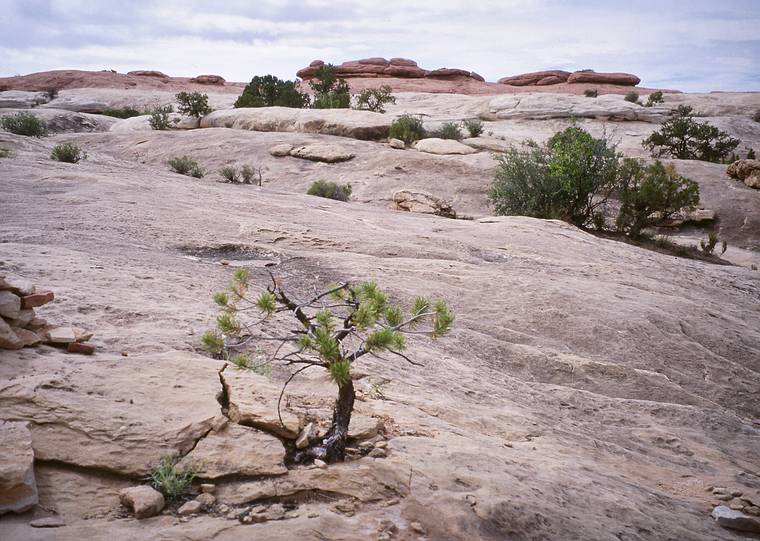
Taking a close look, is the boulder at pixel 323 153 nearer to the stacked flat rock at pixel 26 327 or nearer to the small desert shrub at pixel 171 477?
the stacked flat rock at pixel 26 327

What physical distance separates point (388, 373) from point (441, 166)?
46.2ft

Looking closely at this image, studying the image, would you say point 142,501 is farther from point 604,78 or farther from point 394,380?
point 604,78

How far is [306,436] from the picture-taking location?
294cm

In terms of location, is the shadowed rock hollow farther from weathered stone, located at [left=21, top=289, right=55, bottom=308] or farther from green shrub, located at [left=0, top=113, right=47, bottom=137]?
green shrub, located at [left=0, top=113, right=47, bottom=137]

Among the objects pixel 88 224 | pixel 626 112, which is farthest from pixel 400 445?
pixel 626 112

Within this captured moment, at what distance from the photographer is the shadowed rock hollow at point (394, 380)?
2.63 metres

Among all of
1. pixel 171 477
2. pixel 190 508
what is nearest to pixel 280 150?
pixel 171 477

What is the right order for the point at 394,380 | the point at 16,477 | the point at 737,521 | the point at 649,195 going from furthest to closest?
the point at 649,195, the point at 394,380, the point at 737,521, the point at 16,477

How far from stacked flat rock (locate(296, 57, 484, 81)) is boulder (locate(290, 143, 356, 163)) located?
4325 centimetres

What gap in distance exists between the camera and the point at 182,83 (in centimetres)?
5578

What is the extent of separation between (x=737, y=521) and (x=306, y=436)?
2517 mm

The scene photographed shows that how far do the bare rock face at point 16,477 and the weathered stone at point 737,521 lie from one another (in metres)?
3.57

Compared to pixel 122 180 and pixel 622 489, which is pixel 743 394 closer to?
pixel 622 489

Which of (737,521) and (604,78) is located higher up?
(604,78)
